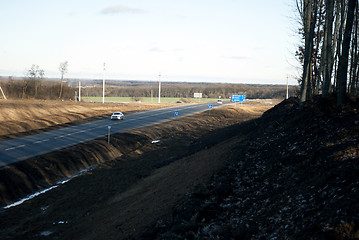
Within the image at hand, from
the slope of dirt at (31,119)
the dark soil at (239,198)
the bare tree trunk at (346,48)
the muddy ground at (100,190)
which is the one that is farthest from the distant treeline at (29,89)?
the bare tree trunk at (346,48)

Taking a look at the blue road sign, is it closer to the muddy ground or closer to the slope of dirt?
the slope of dirt

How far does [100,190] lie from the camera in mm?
21531

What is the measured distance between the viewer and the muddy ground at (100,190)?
14172 mm

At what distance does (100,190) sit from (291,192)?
14.6 m

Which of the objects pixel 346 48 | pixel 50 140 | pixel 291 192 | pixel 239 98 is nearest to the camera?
pixel 291 192

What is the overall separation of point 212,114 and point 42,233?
58.4m

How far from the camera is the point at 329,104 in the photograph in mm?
16438

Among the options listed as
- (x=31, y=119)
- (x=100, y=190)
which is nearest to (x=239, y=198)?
(x=100, y=190)

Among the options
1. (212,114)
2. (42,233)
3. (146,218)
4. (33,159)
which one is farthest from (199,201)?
(212,114)

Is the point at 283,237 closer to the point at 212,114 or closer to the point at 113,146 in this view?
the point at 113,146

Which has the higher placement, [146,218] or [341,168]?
[341,168]

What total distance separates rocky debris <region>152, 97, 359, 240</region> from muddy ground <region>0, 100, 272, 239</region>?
1.73 meters

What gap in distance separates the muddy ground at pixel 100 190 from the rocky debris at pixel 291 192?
5.68 ft

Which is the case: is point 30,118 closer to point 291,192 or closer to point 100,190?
point 100,190
